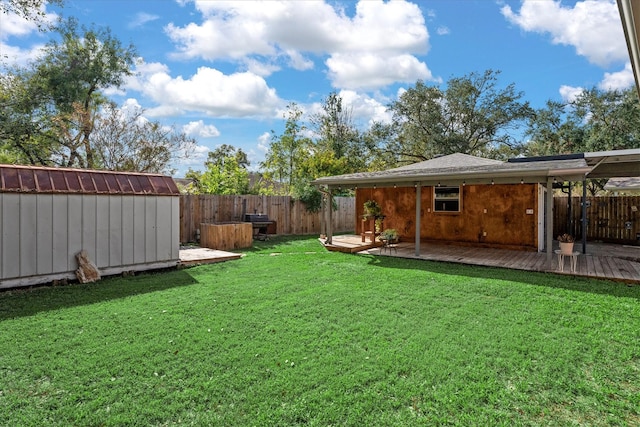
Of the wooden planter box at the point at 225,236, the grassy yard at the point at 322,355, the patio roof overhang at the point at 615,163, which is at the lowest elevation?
Result: the grassy yard at the point at 322,355

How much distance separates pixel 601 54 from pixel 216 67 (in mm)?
18908

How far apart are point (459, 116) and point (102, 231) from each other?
21.1 metres

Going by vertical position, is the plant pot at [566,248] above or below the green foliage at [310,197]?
below

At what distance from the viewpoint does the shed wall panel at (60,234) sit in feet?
18.3

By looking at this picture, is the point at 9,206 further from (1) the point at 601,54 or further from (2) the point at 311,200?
(1) the point at 601,54

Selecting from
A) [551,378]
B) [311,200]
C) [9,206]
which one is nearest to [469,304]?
[551,378]

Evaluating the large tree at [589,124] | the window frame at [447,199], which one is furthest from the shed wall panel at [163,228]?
the large tree at [589,124]

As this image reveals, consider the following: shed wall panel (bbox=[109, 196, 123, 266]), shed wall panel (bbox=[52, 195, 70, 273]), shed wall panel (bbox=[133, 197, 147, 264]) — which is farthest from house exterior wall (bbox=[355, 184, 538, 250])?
shed wall panel (bbox=[52, 195, 70, 273])

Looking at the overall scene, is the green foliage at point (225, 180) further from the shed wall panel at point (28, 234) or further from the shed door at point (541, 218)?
the shed door at point (541, 218)

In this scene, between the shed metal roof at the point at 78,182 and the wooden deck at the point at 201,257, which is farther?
the wooden deck at the point at 201,257

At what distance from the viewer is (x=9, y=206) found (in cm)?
513

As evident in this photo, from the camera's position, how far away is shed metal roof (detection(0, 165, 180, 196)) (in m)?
5.29

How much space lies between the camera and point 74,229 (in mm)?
5809

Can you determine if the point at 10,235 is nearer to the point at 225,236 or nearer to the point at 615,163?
the point at 225,236
